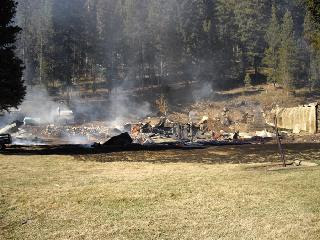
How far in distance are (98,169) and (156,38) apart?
5677cm

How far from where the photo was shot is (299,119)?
3594 cm

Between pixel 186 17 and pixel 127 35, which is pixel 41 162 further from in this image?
pixel 186 17

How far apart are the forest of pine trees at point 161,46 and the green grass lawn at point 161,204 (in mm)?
52830

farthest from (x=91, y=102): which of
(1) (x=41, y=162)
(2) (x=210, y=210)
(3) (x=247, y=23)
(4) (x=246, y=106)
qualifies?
(2) (x=210, y=210)

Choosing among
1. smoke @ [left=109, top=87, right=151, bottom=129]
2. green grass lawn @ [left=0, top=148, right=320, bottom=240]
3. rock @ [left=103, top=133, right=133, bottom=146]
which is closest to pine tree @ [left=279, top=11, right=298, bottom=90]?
smoke @ [left=109, top=87, right=151, bottom=129]

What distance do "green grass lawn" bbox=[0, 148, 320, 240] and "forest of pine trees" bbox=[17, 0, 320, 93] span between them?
52.8 meters

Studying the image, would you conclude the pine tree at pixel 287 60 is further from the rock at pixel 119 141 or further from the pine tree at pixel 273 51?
the rock at pixel 119 141

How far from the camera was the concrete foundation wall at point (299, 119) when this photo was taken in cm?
3393

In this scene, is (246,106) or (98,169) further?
(246,106)

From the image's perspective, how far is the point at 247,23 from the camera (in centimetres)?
7775

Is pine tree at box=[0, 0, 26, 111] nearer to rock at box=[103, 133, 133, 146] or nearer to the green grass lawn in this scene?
rock at box=[103, 133, 133, 146]

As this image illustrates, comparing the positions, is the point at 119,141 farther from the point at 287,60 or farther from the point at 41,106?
the point at 287,60

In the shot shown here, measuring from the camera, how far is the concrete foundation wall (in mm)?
33928

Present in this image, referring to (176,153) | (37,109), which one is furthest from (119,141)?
(37,109)
